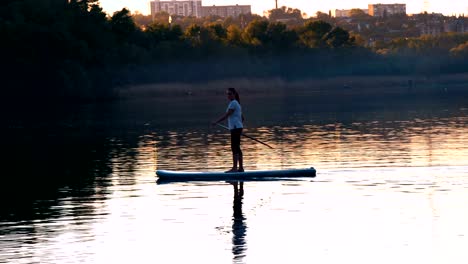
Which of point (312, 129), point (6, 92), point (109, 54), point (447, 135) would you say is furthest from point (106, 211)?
point (109, 54)

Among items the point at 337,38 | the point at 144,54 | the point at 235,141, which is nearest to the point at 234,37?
the point at 337,38

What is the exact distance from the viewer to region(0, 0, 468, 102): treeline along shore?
98.0 meters

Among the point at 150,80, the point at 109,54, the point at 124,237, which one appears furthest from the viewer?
the point at 150,80

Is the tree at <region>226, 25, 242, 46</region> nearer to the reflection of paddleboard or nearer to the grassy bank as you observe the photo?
the grassy bank

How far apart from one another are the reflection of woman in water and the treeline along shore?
74.4 meters

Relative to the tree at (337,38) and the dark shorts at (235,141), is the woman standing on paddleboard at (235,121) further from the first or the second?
the tree at (337,38)

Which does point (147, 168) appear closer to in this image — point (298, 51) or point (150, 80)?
point (150, 80)

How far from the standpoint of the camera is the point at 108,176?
91.8 ft

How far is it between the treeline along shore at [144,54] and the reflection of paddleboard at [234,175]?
70.9m

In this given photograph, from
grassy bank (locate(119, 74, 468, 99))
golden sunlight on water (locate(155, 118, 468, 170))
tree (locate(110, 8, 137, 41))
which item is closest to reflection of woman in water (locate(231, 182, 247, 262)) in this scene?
golden sunlight on water (locate(155, 118, 468, 170))

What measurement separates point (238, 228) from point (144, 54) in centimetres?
11317

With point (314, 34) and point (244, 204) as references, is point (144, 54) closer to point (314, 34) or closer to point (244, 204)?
point (314, 34)

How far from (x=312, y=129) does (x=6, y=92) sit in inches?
2050

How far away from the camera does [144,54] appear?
429 ft
